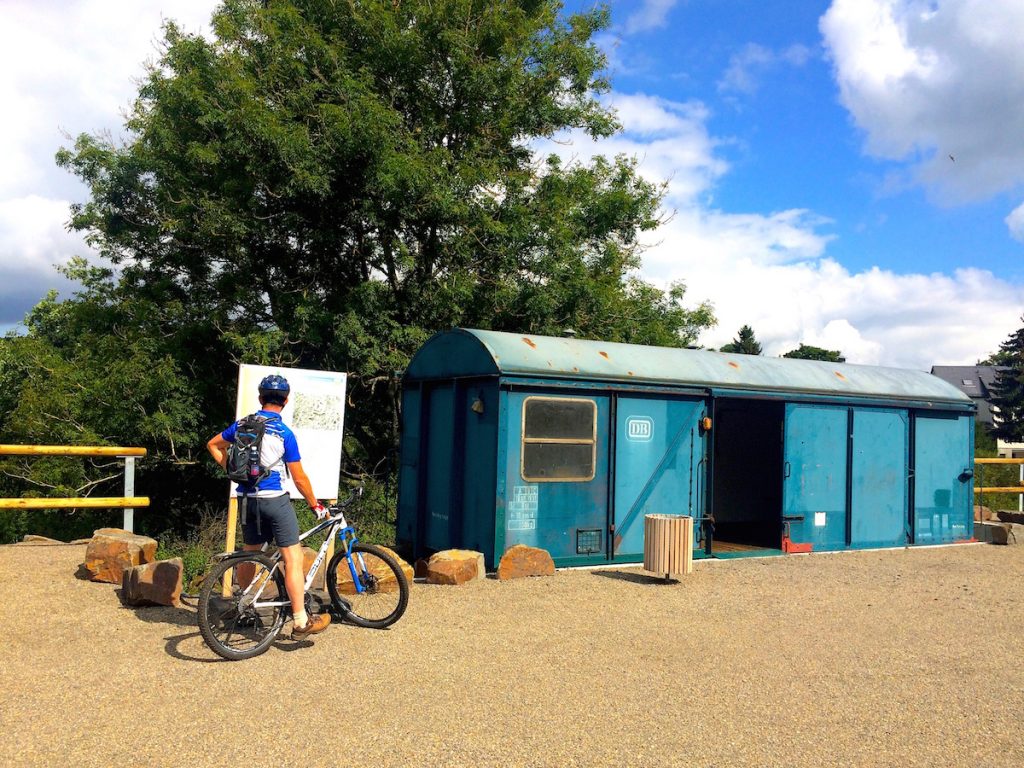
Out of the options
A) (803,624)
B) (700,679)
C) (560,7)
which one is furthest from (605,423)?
(560,7)

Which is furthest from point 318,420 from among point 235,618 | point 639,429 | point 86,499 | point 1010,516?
point 1010,516

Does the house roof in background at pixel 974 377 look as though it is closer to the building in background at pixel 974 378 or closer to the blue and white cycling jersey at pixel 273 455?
the building in background at pixel 974 378

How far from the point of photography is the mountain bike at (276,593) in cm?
581

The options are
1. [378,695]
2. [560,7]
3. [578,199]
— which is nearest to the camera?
[378,695]

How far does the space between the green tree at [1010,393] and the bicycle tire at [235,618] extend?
63910 mm

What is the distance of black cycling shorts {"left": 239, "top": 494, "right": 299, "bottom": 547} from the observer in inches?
235

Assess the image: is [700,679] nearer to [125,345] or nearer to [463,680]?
[463,680]

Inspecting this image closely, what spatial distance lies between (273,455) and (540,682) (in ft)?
7.78

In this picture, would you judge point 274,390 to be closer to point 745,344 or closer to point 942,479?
point 942,479

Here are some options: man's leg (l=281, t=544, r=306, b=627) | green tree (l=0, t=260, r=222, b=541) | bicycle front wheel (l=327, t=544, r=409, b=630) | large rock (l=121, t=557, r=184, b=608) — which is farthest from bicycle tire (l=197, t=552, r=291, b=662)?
green tree (l=0, t=260, r=222, b=541)

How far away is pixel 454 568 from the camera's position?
27.5 feet

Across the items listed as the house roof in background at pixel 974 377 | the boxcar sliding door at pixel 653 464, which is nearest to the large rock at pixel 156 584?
the boxcar sliding door at pixel 653 464

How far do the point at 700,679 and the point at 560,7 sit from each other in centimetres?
1698

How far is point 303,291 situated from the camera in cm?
1574
